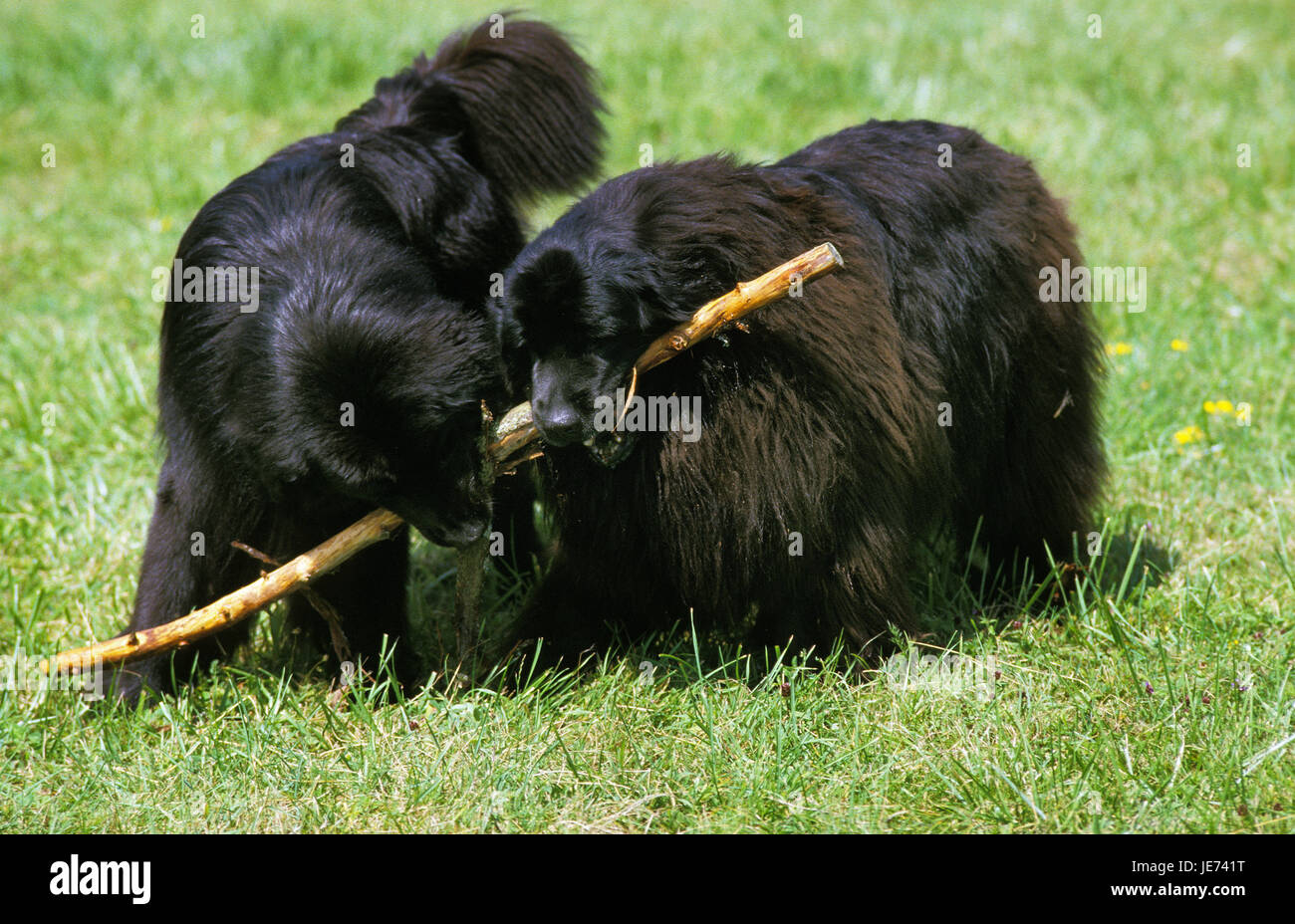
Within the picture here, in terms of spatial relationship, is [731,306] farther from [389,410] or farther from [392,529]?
[392,529]

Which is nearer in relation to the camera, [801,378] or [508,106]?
[801,378]

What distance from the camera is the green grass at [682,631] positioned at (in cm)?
354

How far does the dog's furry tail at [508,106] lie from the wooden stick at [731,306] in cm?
150

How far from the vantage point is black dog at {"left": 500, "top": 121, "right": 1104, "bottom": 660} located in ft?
11.3

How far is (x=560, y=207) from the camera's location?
5000mm

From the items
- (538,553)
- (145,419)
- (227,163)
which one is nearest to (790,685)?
(538,553)

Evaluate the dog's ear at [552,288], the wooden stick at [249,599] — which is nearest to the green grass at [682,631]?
the wooden stick at [249,599]

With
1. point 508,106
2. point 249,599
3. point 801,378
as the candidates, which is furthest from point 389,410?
point 508,106

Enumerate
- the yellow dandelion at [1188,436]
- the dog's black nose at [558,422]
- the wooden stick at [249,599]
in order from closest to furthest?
1. the dog's black nose at [558,422]
2. the wooden stick at [249,599]
3. the yellow dandelion at [1188,436]

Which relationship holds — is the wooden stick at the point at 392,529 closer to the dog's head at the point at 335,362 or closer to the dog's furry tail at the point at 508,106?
the dog's head at the point at 335,362

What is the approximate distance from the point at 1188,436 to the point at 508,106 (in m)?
3.17

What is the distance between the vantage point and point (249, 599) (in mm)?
3734

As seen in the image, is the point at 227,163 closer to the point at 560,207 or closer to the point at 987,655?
the point at 560,207

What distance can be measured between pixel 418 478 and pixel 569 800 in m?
1.00
